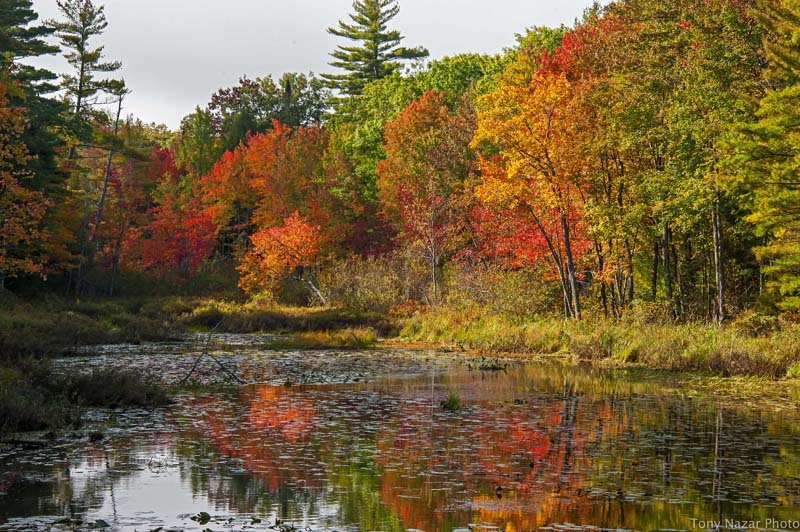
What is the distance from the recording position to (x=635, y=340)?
3056 cm

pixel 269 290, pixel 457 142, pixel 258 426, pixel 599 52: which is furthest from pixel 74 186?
pixel 258 426

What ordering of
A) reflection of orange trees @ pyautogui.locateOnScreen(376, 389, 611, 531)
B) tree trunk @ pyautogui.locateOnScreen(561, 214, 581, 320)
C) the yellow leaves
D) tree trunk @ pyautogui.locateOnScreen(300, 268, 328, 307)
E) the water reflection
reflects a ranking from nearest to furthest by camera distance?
the water reflection < reflection of orange trees @ pyautogui.locateOnScreen(376, 389, 611, 531) < the yellow leaves < tree trunk @ pyautogui.locateOnScreen(561, 214, 581, 320) < tree trunk @ pyautogui.locateOnScreen(300, 268, 328, 307)

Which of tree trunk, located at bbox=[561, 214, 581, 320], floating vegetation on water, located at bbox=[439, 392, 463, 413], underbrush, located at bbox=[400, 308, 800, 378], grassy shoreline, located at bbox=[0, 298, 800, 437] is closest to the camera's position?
grassy shoreline, located at bbox=[0, 298, 800, 437]

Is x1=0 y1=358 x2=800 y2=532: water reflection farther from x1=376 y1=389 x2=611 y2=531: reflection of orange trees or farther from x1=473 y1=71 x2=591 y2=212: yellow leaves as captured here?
x1=473 y1=71 x2=591 y2=212: yellow leaves

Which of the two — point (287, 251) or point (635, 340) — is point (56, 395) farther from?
point (287, 251)

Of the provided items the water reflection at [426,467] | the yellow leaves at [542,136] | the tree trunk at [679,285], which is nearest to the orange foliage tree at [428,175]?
the yellow leaves at [542,136]

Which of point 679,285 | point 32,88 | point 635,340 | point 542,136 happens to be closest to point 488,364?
point 635,340

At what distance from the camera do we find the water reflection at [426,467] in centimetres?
1060

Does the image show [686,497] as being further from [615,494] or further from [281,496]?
[281,496]

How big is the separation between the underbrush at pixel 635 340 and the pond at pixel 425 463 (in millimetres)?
2529

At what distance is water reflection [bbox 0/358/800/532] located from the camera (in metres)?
10.6

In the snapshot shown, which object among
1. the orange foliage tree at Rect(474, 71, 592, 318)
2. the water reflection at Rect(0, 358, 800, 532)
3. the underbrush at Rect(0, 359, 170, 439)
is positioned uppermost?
the orange foliage tree at Rect(474, 71, 592, 318)

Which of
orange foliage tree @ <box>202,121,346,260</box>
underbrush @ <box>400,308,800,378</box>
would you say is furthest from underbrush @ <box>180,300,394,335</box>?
orange foliage tree @ <box>202,121,346,260</box>

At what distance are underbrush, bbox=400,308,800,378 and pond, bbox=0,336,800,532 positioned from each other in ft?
8.30
